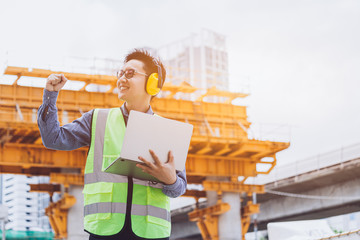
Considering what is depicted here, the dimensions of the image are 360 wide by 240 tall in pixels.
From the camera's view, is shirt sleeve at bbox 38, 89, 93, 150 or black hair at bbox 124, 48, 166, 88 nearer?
shirt sleeve at bbox 38, 89, 93, 150

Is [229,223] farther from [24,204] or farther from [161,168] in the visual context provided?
[24,204]

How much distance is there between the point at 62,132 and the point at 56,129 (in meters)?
0.11

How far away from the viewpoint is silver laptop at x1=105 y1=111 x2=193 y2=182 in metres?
3.94

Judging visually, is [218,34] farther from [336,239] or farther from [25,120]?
[336,239]

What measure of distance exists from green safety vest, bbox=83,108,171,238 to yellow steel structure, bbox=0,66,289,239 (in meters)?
26.7

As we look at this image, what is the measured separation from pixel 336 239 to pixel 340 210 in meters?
42.1

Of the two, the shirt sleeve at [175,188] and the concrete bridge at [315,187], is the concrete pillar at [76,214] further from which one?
the shirt sleeve at [175,188]

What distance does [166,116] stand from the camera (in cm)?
3428

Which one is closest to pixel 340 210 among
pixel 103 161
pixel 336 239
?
pixel 336 239

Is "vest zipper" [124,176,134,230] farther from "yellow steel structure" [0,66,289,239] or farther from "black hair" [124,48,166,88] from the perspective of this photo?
"yellow steel structure" [0,66,289,239]

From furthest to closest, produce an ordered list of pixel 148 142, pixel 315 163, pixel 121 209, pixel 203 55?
1. pixel 203 55
2. pixel 315 163
3. pixel 121 209
4. pixel 148 142

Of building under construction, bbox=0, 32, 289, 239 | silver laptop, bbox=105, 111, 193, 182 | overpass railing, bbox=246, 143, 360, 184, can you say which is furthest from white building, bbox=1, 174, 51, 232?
silver laptop, bbox=105, 111, 193, 182

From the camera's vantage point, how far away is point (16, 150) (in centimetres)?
3222

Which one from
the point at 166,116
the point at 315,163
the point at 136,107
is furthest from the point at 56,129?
the point at 315,163
